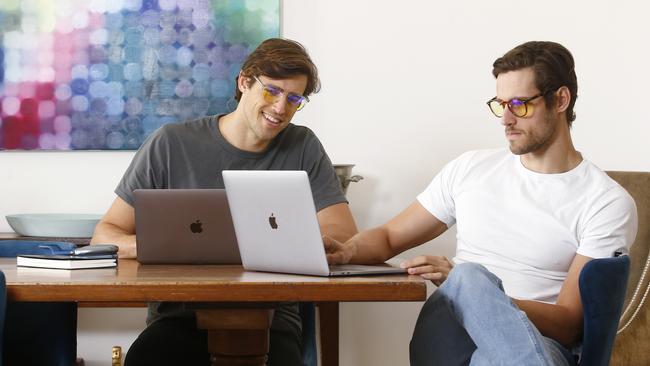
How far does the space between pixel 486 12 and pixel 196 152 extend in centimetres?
135

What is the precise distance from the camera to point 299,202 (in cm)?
Result: 183

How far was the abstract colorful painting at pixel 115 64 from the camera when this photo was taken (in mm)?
3336

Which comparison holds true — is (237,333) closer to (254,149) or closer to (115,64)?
(254,149)

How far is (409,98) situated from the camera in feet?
11.2

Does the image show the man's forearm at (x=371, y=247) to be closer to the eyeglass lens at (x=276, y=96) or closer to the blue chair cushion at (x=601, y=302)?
the eyeglass lens at (x=276, y=96)

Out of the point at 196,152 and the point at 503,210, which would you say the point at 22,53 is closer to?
the point at 196,152

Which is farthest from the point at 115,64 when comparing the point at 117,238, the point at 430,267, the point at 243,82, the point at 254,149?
the point at 430,267

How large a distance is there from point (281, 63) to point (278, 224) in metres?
0.75

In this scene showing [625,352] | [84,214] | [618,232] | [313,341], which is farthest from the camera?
[84,214]

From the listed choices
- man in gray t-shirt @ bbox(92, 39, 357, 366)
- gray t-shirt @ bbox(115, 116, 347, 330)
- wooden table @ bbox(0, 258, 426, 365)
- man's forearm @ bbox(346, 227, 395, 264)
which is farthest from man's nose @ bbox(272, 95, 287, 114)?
wooden table @ bbox(0, 258, 426, 365)

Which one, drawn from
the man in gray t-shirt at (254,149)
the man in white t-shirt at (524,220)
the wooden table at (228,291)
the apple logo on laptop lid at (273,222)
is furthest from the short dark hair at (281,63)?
the wooden table at (228,291)

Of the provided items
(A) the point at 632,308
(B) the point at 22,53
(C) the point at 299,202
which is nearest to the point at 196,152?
(C) the point at 299,202

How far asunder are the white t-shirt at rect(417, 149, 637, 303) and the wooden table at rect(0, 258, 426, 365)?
1.79 ft

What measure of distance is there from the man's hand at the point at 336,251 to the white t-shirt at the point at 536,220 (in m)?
0.41
